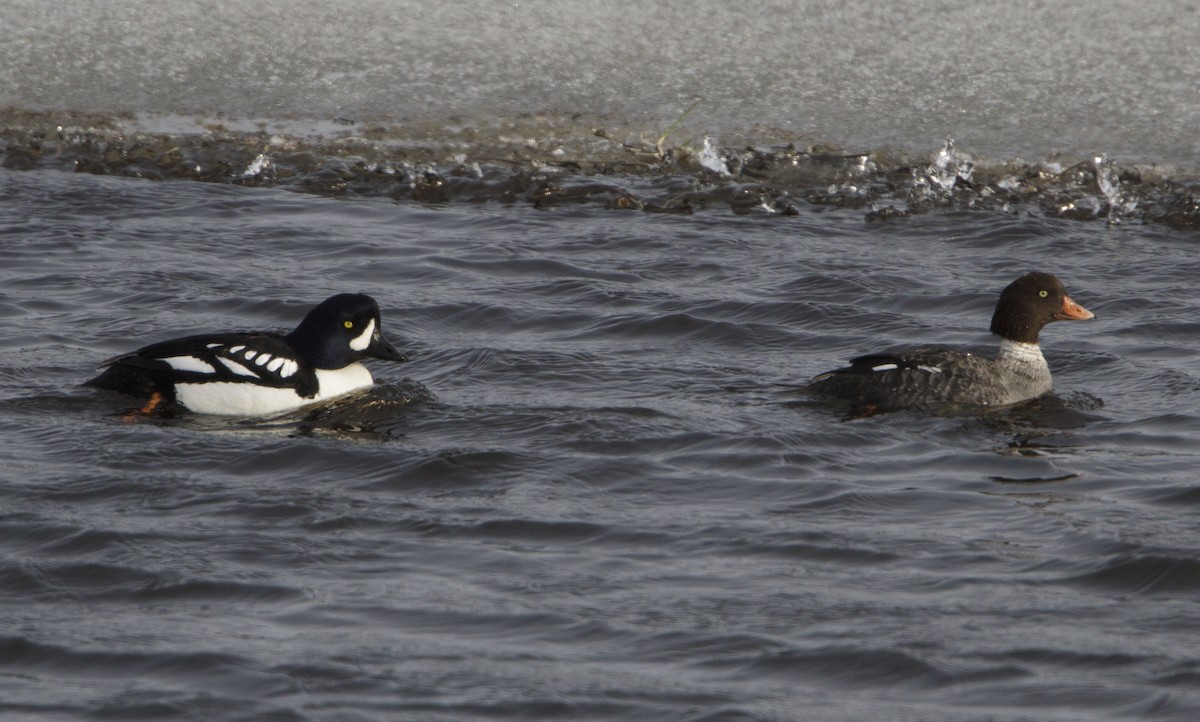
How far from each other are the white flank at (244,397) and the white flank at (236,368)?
0.18 ft

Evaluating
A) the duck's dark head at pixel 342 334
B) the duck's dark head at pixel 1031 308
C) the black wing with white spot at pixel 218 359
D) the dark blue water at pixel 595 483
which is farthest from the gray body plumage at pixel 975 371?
the black wing with white spot at pixel 218 359

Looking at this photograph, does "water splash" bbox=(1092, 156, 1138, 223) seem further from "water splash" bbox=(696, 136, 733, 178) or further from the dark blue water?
"water splash" bbox=(696, 136, 733, 178)

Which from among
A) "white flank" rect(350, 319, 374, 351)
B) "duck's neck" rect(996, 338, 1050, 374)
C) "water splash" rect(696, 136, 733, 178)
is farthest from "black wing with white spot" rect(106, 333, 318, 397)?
"water splash" rect(696, 136, 733, 178)

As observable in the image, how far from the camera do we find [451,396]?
9422mm

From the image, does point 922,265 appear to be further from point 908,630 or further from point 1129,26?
point 908,630

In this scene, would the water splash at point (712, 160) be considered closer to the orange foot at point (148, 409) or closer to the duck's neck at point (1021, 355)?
the duck's neck at point (1021, 355)

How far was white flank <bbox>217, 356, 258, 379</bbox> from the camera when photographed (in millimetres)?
9000

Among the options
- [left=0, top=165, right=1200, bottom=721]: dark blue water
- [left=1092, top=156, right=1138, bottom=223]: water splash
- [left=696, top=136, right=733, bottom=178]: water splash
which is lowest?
[left=0, top=165, right=1200, bottom=721]: dark blue water

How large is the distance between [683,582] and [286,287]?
18.0 feet

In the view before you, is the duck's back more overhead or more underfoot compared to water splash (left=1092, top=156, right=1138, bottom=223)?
more underfoot

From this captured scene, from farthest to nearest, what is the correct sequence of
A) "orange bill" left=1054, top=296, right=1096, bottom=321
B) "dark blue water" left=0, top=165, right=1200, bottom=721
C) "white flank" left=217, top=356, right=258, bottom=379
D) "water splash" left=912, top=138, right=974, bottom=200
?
"water splash" left=912, top=138, right=974, bottom=200
"orange bill" left=1054, top=296, right=1096, bottom=321
"white flank" left=217, top=356, right=258, bottom=379
"dark blue water" left=0, top=165, right=1200, bottom=721

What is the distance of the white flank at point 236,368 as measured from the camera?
900 cm

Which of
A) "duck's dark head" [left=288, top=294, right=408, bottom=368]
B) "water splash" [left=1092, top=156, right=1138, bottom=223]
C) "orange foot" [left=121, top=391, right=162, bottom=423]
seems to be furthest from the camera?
"water splash" [left=1092, top=156, right=1138, bottom=223]

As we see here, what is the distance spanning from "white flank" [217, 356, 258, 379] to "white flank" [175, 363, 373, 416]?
55 millimetres
